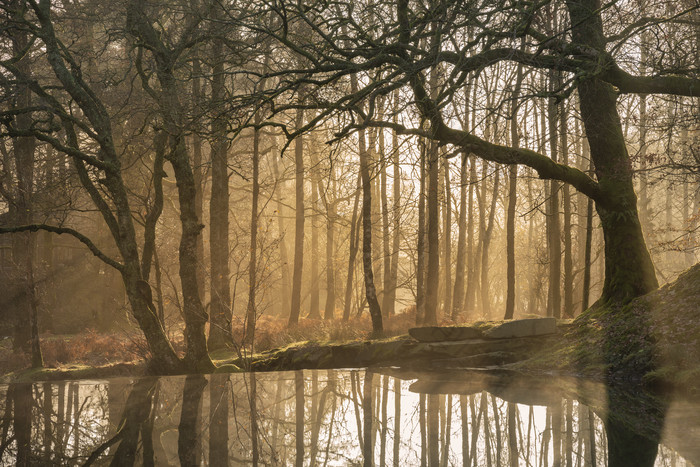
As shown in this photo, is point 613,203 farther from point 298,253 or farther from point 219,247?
point 298,253

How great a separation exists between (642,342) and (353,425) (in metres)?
6.52

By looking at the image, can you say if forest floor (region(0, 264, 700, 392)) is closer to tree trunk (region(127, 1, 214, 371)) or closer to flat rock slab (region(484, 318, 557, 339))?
flat rock slab (region(484, 318, 557, 339))

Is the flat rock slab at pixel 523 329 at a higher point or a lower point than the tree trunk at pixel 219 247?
lower

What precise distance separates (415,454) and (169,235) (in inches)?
957

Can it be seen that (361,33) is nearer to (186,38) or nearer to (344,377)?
(186,38)

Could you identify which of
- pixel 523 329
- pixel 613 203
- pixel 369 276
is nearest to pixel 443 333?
pixel 523 329

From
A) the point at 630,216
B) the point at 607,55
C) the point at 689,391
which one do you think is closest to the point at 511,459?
the point at 689,391

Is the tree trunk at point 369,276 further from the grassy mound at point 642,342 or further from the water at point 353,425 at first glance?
the water at point 353,425

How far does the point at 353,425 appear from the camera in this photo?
639 cm

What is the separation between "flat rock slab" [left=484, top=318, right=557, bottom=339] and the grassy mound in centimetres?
42

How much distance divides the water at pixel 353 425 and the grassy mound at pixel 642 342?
134 centimetres

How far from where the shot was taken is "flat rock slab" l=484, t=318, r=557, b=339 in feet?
40.7

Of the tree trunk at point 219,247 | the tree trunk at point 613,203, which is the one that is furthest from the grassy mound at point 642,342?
the tree trunk at point 219,247

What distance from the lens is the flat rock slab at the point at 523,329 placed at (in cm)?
1241
